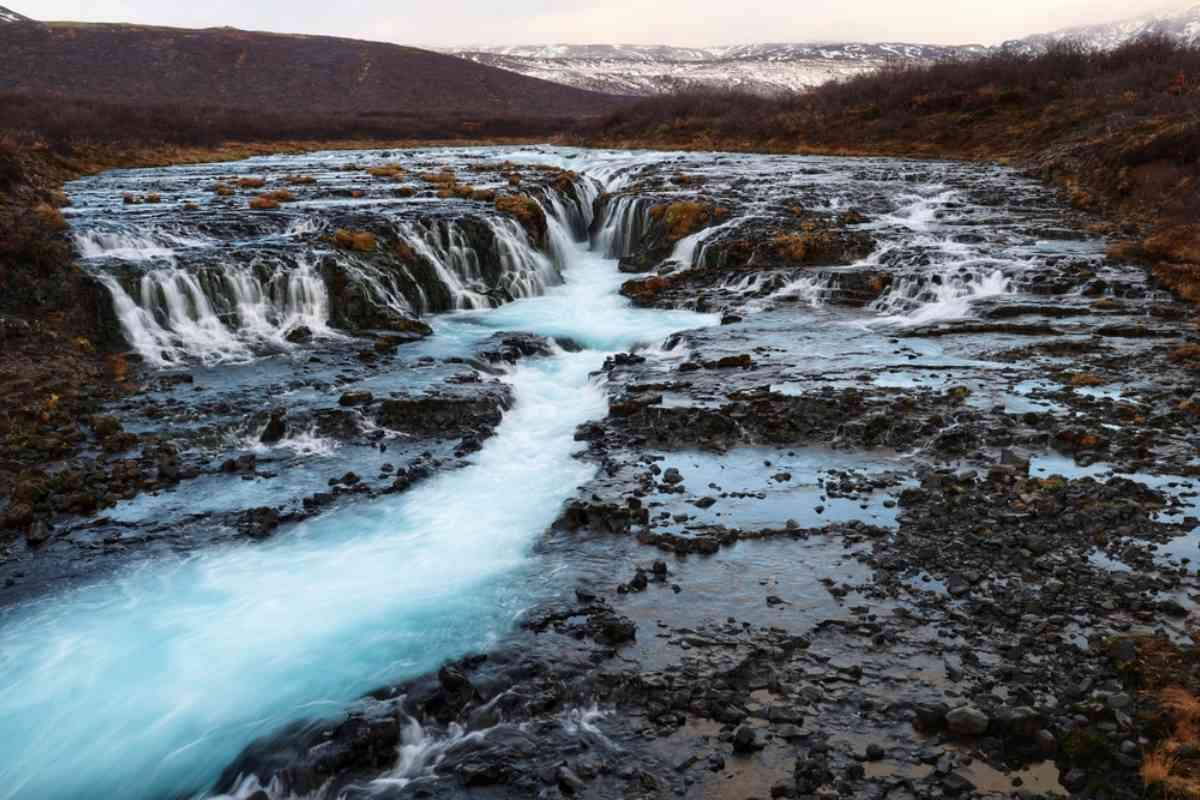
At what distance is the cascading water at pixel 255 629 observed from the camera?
7.37 m

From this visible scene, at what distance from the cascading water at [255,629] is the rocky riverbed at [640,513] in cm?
6

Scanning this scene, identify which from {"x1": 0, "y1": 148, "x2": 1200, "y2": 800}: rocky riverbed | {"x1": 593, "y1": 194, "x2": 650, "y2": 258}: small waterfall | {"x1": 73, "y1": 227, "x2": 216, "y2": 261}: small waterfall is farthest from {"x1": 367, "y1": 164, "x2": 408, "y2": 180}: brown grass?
{"x1": 73, "y1": 227, "x2": 216, "y2": 261}: small waterfall

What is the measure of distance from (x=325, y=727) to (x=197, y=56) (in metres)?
105

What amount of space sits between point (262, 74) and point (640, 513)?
98.7 meters

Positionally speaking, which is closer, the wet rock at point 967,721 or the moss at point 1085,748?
the moss at point 1085,748

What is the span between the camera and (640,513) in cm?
1074

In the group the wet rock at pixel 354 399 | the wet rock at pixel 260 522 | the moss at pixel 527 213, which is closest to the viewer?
the wet rock at pixel 260 522

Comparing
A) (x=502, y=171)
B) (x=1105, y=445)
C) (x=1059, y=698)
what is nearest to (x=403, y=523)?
(x=1059, y=698)

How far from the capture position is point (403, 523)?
36.8 ft

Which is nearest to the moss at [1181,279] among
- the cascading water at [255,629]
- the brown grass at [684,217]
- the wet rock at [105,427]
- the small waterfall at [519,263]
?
the brown grass at [684,217]

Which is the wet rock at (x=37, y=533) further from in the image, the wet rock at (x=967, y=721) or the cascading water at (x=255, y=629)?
the wet rock at (x=967, y=721)

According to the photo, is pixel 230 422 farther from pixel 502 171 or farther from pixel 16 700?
pixel 502 171

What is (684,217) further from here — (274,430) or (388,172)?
(274,430)

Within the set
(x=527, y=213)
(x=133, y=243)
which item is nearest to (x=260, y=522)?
(x=133, y=243)
